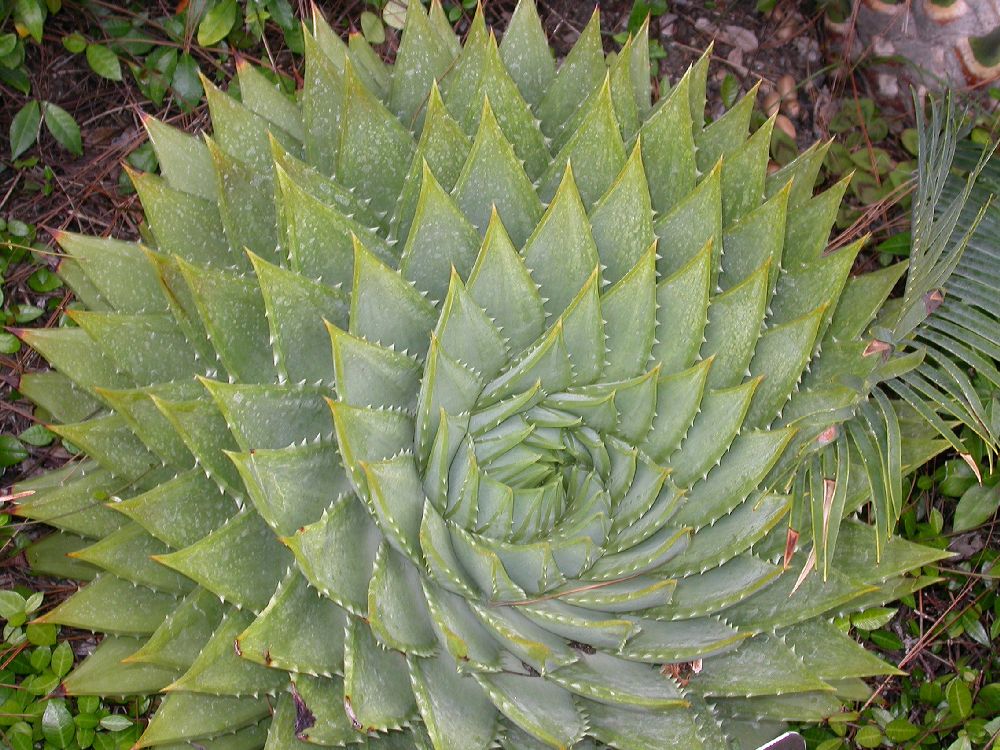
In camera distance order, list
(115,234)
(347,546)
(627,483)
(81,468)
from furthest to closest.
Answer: (115,234) < (81,468) < (627,483) < (347,546)

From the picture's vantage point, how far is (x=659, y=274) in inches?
79.7

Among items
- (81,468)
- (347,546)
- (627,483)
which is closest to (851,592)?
(627,483)

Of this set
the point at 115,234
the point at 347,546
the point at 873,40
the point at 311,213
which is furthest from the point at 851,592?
the point at 115,234

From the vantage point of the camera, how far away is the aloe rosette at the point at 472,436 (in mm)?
1707

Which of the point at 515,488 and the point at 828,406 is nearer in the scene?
the point at 515,488

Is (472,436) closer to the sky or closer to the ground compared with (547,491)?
closer to the sky

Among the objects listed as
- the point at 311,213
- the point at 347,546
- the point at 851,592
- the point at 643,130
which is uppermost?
the point at 311,213

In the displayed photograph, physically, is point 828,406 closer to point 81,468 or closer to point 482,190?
point 482,190

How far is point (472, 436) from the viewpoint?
1.84 m

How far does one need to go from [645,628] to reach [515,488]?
0.42m

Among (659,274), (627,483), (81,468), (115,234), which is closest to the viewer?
(627,483)

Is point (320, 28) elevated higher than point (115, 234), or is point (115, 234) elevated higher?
point (320, 28)

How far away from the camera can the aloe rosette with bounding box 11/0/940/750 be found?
1707mm

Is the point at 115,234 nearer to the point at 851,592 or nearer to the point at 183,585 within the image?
the point at 183,585
